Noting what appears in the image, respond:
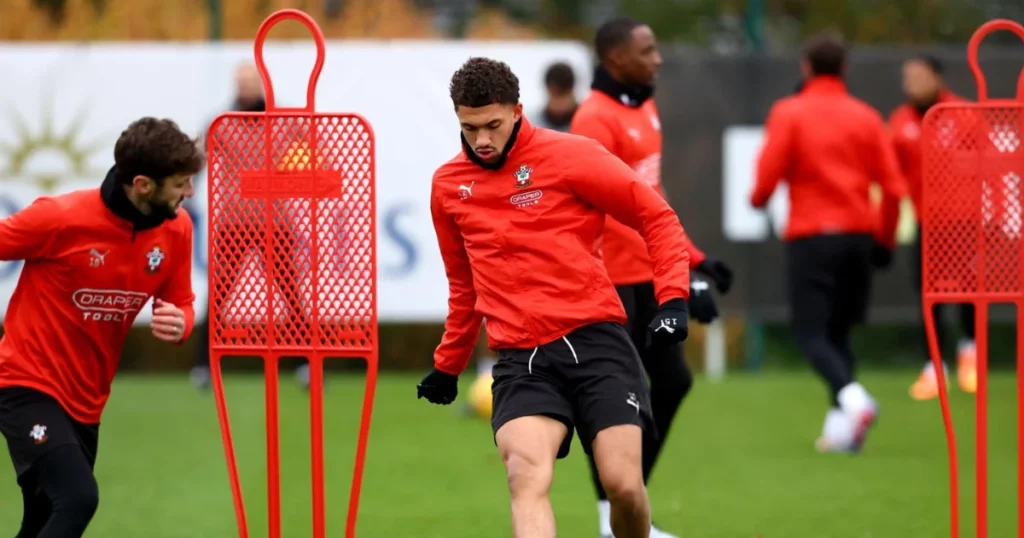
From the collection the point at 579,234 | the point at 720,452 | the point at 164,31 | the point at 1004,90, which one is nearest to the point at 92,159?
the point at 164,31

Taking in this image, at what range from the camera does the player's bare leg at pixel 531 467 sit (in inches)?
187

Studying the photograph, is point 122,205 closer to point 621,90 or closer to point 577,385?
point 577,385

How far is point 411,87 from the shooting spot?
12688 millimetres

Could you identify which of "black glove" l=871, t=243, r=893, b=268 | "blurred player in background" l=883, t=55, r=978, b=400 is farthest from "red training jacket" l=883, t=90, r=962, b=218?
"black glove" l=871, t=243, r=893, b=268

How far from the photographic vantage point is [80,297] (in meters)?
5.45

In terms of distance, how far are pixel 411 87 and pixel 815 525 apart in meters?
6.63

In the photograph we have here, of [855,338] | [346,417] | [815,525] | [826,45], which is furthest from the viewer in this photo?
[855,338]

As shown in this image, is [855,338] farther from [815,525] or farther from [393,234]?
[815,525]

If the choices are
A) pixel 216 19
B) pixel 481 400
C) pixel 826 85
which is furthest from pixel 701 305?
pixel 216 19

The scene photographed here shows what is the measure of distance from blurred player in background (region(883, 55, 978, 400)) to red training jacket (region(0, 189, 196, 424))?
6.16 meters

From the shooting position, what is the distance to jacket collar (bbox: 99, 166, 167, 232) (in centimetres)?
540

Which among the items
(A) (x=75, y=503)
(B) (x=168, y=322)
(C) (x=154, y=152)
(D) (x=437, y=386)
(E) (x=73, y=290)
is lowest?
(A) (x=75, y=503)

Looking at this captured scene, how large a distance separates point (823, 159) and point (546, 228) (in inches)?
173

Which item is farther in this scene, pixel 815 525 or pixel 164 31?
pixel 164 31
